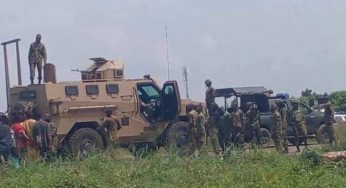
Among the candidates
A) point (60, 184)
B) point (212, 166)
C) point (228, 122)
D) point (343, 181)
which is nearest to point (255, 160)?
point (212, 166)

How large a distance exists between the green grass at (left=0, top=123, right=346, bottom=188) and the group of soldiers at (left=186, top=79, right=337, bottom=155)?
4707mm

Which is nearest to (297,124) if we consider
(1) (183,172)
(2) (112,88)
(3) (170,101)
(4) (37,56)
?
(3) (170,101)

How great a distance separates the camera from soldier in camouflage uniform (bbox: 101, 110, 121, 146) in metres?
20.0

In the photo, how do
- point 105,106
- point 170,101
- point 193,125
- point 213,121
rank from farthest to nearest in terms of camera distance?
point 170,101 → point 105,106 → point 213,121 → point 193,125

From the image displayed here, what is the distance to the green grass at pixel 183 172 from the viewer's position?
12.5 meters

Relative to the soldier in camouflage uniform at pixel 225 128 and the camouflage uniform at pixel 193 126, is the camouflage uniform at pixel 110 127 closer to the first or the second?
the camouflage uniform at pixel 193 126

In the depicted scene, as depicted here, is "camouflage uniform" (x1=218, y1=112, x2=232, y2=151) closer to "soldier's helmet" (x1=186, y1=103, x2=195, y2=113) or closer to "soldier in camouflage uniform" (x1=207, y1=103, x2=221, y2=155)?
"soldier in camouflage uniform" (x1=207, y1=103, x2=221, y2=155)

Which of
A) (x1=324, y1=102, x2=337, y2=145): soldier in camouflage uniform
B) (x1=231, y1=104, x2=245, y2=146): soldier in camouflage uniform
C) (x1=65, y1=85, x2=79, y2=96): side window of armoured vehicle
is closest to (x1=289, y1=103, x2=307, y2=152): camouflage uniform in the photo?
(x1=324, y1=102, x2=337, y2=145): soldier in camouflage uniform

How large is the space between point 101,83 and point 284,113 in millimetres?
4917

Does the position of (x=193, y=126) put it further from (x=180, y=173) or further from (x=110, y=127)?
(x=180, y=173)

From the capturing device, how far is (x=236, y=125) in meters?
20.8

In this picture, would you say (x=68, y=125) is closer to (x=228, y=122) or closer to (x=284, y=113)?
(x=228, y=122)

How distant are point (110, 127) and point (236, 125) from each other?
10.7 ft

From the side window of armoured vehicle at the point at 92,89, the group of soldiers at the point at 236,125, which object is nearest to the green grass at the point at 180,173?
the group of soldiers at the point at 236,125
